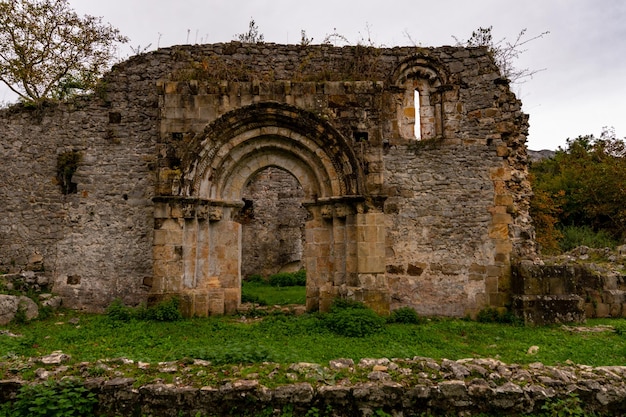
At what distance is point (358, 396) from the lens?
4199mm

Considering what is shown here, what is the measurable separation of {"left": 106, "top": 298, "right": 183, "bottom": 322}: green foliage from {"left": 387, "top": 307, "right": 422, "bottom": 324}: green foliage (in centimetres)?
409

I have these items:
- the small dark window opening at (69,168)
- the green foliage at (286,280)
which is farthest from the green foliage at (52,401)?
the green foliage at (286,280)

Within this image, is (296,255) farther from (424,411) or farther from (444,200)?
(424,411)

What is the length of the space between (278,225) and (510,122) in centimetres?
898

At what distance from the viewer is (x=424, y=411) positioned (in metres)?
4.26

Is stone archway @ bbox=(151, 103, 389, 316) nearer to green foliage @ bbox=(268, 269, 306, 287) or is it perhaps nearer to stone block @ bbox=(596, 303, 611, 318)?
stone block @ bbox=(596, 303, 611, 318)

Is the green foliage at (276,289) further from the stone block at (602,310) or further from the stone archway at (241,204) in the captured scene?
the stone block at (602,310)

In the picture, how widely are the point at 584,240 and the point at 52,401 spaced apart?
17061 mm

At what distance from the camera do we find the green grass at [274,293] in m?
10.4

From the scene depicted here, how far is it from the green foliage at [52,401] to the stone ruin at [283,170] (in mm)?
3677

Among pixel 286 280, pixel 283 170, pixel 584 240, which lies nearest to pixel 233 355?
pixel 283 170

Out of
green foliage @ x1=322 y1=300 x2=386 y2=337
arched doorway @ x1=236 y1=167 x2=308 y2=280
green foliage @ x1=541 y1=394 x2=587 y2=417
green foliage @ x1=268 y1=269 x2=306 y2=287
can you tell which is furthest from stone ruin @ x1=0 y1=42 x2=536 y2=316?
arched doorway @ x1=236 y1=167 x2=308 y2=280

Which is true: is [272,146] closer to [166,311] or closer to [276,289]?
[166,311]

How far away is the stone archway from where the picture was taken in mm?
8039
